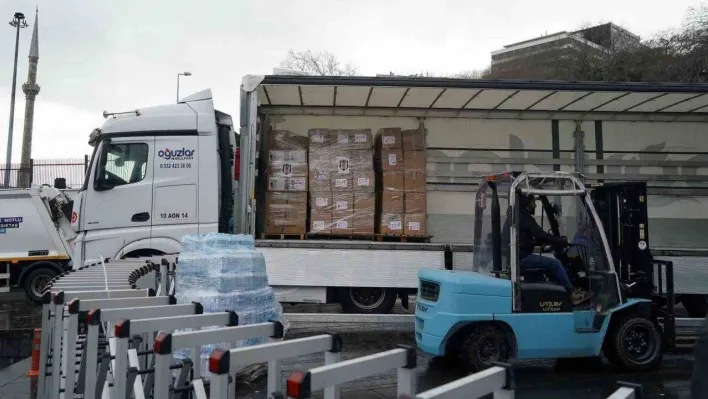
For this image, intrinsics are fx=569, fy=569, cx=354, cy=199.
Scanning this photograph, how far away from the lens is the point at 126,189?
27.9ft

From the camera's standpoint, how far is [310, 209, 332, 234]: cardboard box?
8836mm

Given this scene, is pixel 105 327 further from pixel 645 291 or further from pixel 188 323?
pixel 645 291

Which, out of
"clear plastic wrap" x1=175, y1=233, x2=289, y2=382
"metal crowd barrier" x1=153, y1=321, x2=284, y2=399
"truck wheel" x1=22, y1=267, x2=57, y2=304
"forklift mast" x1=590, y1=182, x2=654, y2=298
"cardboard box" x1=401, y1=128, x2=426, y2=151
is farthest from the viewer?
"truck wheel" x1=22, y1=267, x2=57, y2=304

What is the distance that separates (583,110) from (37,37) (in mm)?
38623

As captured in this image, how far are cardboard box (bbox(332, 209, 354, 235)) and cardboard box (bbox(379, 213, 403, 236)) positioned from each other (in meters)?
0.49

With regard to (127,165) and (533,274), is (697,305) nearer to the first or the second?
(533,274)

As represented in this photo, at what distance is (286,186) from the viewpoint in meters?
9.00

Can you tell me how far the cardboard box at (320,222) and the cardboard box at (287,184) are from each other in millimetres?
452

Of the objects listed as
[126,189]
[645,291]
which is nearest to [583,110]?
[645,291]

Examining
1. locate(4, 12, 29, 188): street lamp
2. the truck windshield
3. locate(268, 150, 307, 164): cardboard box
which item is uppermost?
locate(4, 12, 29, 188): street lamp

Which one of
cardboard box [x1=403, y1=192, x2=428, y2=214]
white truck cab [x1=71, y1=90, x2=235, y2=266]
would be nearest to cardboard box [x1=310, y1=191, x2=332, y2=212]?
cardboard box [x1=403, y1=192, x2=428, y2=214]

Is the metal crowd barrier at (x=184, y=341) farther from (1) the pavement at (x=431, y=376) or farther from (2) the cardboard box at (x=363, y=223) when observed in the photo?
(2) the cardboard box at (x=363, y=223)

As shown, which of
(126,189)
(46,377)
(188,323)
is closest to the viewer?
(188,323)

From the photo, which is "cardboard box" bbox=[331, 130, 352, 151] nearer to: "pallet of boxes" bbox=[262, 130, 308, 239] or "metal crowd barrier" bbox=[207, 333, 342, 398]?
"pallet of boxes" bbox=[262, 130, 308, 239]
